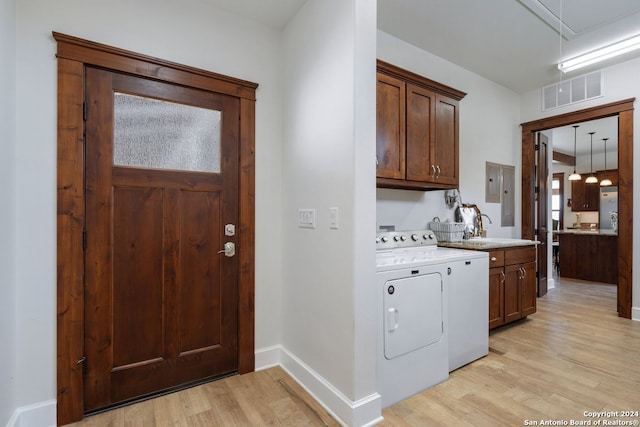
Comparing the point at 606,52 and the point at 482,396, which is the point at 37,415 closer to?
the point at 482,396

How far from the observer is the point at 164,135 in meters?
2.08

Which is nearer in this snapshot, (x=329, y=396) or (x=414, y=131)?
(x=329, y=396)

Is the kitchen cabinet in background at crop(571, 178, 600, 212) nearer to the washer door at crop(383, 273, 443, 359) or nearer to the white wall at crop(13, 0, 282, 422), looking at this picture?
the washer door at crop(383, 273, 443, 359)

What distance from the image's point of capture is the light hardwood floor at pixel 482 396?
178 cm

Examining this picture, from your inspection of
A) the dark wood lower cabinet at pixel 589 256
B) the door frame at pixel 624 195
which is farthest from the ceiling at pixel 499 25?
the dark wood lower cabinet at pixel 589 256

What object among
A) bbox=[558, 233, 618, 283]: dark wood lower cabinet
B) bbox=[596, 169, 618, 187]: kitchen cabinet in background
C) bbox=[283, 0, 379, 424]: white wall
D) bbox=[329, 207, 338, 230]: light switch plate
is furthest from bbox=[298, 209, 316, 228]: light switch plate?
bbox=[596, 169, 618, 187]: kitchen cabinet in background

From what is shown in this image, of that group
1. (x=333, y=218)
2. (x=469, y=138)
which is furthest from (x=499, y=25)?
(x=333, y=218)

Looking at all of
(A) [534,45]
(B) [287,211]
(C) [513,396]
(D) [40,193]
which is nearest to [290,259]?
(B) [287,211]

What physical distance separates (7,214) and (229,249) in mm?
1211

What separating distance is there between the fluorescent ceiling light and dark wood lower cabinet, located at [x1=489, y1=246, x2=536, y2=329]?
6.15ft

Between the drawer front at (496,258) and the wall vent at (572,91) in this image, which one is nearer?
the drawer front at (496,258)

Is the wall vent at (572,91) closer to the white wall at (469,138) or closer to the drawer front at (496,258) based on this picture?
the white wall at (469,138)

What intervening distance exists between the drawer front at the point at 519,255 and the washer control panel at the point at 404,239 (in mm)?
703

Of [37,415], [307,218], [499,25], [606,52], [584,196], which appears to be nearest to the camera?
[37,415]
